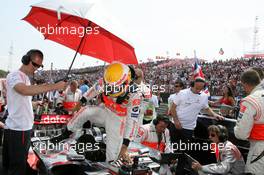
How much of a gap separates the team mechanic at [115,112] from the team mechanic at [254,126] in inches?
43.3

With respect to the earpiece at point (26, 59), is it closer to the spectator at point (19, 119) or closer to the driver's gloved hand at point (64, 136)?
the spectator at point (19, 119)

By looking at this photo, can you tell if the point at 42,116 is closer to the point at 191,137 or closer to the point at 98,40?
the point at 98,40

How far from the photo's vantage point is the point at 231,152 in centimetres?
319

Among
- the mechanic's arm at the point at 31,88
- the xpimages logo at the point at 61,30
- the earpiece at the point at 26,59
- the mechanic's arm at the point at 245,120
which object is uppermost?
the xpimages logo at the point at 61,30

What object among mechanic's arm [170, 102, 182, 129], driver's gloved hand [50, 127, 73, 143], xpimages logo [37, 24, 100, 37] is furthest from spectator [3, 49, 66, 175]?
mechanic's arm [170, 102, 182, 129]

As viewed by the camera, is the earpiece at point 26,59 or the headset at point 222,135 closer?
the earpiece at point 26,59

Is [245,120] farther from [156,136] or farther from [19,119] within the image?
[19,119]

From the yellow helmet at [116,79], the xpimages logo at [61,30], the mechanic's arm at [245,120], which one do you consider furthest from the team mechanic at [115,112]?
the xpimages logo at [61,30]

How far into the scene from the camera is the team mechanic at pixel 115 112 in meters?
3.15

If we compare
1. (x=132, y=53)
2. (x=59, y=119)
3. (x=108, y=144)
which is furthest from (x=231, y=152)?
(x=59, y=119)

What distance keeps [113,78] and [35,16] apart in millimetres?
2206

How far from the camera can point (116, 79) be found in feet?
10.1

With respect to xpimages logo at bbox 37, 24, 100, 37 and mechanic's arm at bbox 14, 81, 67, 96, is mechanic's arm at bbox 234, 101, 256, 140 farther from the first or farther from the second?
xpimages logo at bbox 37, 24, 100, 37

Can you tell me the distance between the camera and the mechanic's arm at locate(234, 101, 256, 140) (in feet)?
9.25
